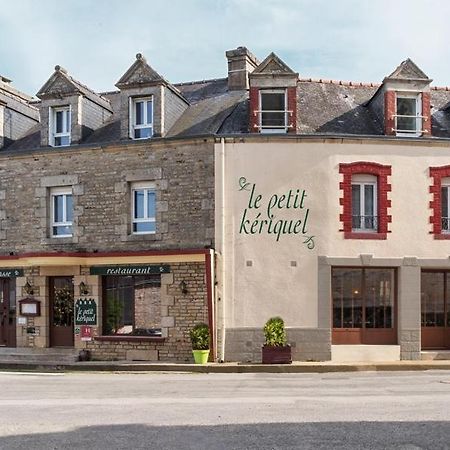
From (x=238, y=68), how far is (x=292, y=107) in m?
3.30

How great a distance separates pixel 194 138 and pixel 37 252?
18.1 ft

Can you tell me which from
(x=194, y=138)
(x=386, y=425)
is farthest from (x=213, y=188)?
(x=386, y=425)

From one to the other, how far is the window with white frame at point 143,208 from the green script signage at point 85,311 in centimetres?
237

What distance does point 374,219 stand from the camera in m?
17.5

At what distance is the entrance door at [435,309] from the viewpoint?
58.4 ft

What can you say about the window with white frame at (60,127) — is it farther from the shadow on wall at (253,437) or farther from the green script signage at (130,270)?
the shadow on wall at (253,437)

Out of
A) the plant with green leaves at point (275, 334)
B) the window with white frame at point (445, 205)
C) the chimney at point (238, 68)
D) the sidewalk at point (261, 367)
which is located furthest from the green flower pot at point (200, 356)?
the chimney at point (238, 68)

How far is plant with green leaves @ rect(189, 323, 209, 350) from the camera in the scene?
1659 centimetres

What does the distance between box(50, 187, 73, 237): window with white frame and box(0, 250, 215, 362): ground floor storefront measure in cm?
111

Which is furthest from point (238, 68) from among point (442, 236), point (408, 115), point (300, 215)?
point (442, 236)

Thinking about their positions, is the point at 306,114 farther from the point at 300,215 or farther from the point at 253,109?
the point at 300,215

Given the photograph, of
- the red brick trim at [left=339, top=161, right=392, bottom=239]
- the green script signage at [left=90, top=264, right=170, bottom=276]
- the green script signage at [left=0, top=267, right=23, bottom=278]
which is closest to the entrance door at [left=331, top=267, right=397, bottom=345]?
the red brick trim at [left=339, top=161, right=392, bottom=239]

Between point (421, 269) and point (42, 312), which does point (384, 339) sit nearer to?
point (421, 269)

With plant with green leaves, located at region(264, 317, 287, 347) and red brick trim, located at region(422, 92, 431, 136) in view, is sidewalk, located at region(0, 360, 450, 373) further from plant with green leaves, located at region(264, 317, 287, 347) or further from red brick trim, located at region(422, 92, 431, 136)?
→ red brick trim, located at region(422, 92, 431, 136)
